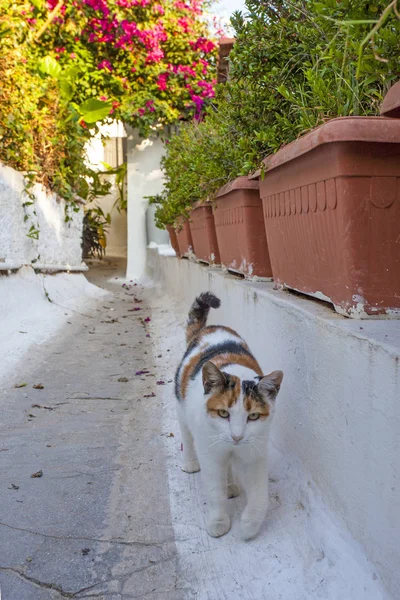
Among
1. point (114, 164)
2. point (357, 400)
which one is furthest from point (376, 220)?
point (114, 164)

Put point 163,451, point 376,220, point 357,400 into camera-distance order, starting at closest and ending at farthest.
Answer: point 357,400 → point 376,220 → point 163,451

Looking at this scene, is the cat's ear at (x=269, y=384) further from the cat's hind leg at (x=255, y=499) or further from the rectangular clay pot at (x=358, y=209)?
the rectangular clay pot at (x=358, y=209)

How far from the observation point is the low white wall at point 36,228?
6.52 m

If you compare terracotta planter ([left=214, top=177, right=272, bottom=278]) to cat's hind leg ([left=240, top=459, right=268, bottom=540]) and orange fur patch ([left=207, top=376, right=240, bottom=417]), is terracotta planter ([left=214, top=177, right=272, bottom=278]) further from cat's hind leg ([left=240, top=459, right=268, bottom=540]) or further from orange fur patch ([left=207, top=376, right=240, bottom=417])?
cat's hind leg ([left=240, top=459, right=268, bottom=540])

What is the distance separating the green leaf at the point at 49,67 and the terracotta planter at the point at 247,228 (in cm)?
642

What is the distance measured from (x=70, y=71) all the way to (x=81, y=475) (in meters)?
8.95

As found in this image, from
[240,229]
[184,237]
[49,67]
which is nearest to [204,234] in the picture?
[184,237]

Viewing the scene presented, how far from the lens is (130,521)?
8.36 ft

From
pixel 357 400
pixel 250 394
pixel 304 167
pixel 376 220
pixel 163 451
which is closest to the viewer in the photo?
pixel 357 400

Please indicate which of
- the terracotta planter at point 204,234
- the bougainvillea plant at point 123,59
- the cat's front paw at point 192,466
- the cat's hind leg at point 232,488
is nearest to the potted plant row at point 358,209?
the cat's hind leg at point 232,488

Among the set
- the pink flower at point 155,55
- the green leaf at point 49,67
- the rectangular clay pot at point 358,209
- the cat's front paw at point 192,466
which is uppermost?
the pink flower at point 155,55

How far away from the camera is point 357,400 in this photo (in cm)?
204

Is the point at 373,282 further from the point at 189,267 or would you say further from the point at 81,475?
the point at 189,267

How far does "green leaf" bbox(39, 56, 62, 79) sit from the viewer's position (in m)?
9.76
